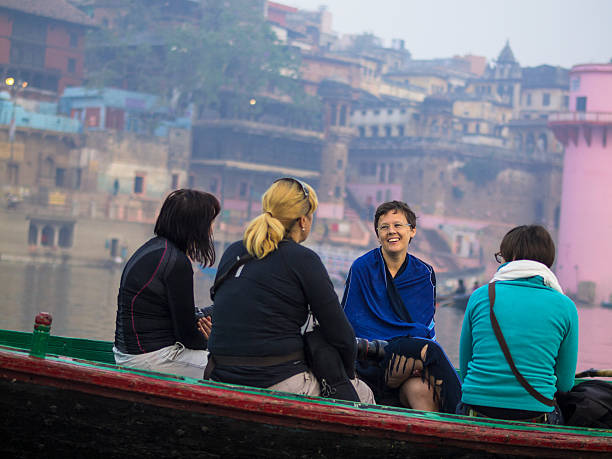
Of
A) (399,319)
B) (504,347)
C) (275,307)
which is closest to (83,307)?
(399,319)

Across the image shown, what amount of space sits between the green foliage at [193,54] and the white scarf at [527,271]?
31931mm

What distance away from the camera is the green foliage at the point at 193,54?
34750 mm

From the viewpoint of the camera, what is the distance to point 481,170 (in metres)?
42.5

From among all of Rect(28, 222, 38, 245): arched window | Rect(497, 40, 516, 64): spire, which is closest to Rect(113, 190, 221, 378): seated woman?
Rect(28, 222, 38, 245): arched window

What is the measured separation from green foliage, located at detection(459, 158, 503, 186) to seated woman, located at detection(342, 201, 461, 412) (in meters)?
38.9

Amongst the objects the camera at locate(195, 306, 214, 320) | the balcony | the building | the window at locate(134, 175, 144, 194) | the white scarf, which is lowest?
the camera at locate(195, 306, 214, 320)

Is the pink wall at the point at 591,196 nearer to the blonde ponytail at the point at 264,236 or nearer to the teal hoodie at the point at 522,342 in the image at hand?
the teal hoodie at the point at 522,342

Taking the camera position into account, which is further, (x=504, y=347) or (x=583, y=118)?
(x=583, y=118)

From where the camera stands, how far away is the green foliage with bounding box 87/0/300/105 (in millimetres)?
34750

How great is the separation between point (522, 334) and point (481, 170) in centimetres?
4016

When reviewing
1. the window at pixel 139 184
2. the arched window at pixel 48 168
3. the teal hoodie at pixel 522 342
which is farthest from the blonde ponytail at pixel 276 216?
the window at pixel 139 184

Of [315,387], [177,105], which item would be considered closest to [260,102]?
[177,105]

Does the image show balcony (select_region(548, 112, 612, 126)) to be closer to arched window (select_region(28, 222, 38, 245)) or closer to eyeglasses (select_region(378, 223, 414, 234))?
arched window (select_region(28, 222, 38, 245))

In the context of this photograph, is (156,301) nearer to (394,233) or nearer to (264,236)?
(264,236)
